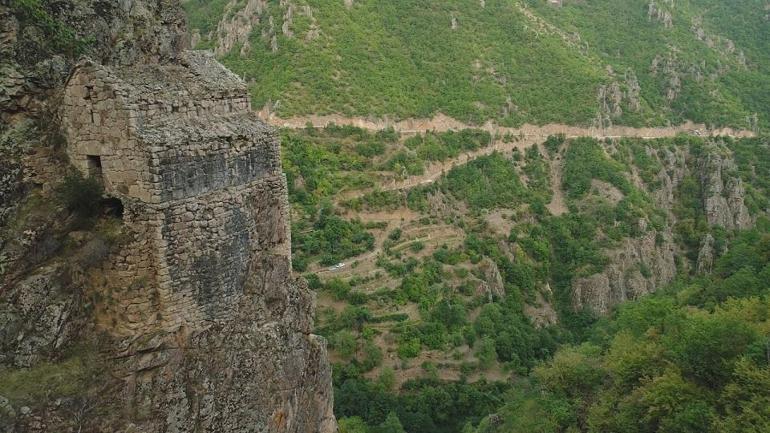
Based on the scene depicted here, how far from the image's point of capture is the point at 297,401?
1274cm

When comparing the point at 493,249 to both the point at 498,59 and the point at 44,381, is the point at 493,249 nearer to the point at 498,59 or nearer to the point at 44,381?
the point at 498,59

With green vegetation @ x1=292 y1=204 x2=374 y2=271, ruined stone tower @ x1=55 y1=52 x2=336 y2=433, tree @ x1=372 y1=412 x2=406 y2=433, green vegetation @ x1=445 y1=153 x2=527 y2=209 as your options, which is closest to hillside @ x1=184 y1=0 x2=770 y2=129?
green vegetation @ x1=445 y1=153 x2=527 y2=209

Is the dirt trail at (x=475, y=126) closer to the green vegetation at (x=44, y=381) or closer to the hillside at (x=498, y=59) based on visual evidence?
the hillside at (x=498, y=59)

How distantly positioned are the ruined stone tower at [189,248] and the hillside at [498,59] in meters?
40.1

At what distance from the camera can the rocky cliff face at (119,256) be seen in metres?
9.52

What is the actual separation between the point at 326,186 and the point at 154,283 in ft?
121

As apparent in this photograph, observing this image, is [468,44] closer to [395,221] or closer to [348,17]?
[348,17]

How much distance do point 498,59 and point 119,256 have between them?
63.2 m

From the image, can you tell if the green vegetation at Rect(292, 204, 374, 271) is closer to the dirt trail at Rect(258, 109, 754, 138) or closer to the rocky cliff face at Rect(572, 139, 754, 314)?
Result: the dirt trail at Rect(258, 109, 754, 138)

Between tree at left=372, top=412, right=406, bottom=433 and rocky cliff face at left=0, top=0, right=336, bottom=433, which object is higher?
rocky cliff face at left=0, top=0, right=336, bottom=433

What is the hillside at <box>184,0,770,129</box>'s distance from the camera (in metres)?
56.5

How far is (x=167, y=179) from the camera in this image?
10.2 meters

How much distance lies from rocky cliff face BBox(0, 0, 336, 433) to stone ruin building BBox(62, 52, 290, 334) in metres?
0.02

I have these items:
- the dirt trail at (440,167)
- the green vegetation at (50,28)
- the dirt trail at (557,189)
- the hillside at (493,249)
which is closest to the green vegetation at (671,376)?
the hillside at (493,249)
